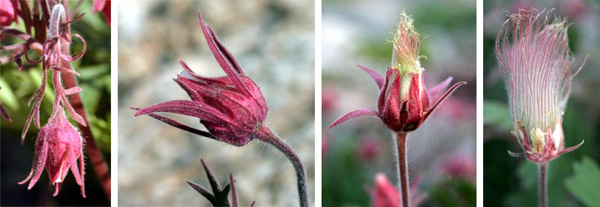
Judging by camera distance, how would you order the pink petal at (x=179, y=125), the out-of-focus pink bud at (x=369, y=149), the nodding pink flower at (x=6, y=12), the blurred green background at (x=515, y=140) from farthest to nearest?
1. the out-of-focus pink bud at (x=369, y=149)
2. the blurred green background at (x=515, y=140)
3. the nodding pink flower at (x=6, y=12)
4. the pink petal at (x=179, y=125)

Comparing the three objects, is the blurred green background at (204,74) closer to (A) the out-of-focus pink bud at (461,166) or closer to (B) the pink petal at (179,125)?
(A) the out-of-focus pink bud at (461,166)

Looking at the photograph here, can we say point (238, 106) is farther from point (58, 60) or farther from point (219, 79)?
point (58, 60)

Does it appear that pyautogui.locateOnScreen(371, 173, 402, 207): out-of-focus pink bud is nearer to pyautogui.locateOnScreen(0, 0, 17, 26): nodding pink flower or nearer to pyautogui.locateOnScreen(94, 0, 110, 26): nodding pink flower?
pyautogui.locateOnScreen(94, 0, 110, 26): nodding pink flower

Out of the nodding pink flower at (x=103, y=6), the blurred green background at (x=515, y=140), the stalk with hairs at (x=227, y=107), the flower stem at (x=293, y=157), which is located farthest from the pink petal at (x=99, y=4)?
the blurred green background at (x=515, y=140)

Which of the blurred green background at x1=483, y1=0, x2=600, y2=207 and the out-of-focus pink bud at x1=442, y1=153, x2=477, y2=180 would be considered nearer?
the blurred green background at x1=483, y1=0, x2=600, y2=207

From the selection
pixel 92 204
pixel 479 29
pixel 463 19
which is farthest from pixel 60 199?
pixel 463 19

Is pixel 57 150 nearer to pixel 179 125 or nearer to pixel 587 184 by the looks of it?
pixel 179 125

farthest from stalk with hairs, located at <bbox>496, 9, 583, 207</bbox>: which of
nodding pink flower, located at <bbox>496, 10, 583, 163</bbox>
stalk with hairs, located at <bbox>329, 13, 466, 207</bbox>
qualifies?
stalk with hairs, located at <bbox>329, 13, 466, 207</bbox>

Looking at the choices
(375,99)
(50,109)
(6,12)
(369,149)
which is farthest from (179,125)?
(375,99)
